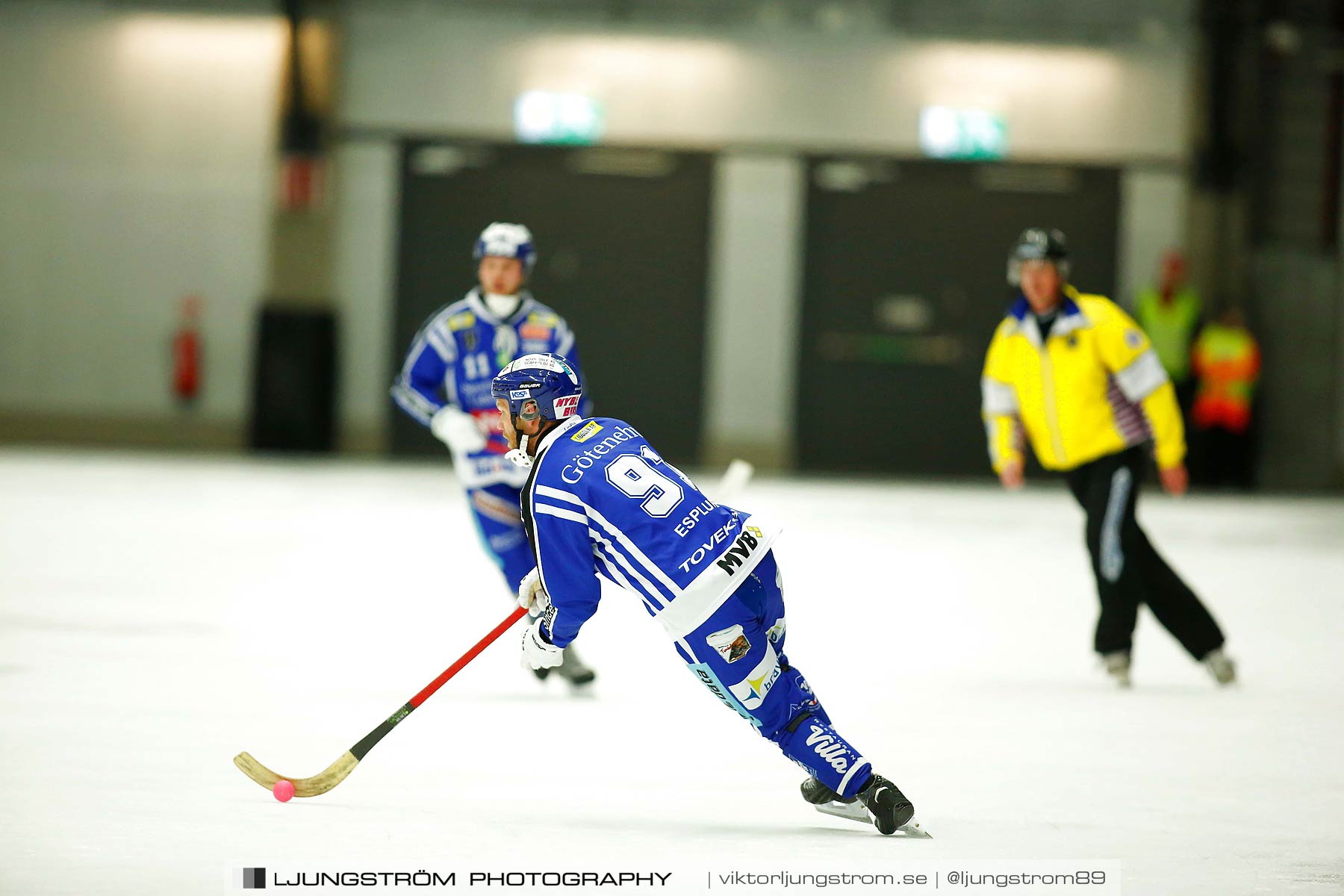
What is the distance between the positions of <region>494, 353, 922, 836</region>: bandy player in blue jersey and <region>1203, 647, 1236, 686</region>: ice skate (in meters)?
2.84

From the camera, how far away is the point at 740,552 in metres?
3.95

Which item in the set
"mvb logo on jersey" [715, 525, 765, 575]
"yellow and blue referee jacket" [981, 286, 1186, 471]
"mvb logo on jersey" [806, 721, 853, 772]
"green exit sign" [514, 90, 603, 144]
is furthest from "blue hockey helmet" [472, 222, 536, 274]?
"green exit sign" [514, 90, 603, 144]

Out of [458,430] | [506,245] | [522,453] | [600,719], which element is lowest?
[600,719]

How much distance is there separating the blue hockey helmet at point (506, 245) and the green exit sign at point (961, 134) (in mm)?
10914

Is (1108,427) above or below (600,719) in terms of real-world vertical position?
above

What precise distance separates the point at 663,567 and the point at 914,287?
43.4 feet

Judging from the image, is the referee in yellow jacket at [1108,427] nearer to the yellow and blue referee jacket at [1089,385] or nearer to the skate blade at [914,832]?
the yellow and blue referee jacket at [1089,385]

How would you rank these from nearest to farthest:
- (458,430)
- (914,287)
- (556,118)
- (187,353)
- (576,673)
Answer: (576,673) < (458,430) < (187,353) < (556,118) < (914,287)

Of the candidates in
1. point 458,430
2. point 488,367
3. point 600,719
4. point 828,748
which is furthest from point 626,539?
point 488,367

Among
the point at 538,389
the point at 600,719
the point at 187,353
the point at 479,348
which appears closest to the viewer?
the point at 538,389

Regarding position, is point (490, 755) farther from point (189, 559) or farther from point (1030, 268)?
point (189, 559)

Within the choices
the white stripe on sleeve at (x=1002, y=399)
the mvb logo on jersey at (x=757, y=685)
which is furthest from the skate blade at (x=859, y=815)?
the white stripe on sleeve at (x=1002, y=399)

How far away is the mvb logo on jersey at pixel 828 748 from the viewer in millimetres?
3984

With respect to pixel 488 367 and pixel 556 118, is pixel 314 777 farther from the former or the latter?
pixel 556 118
